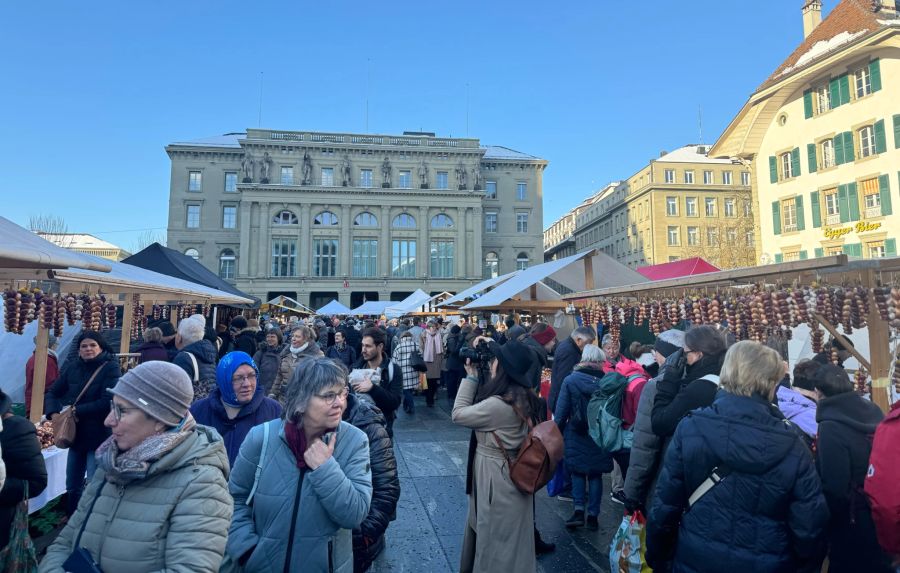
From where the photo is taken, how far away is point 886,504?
2125mm

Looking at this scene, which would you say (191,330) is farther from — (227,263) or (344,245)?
(227,263)

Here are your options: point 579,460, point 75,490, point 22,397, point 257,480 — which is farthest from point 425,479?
point 22,397

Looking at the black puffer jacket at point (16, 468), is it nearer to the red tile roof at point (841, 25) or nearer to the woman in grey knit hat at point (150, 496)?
the woman in grey knit hat at point (150, 496)

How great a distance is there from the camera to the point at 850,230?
20562mm

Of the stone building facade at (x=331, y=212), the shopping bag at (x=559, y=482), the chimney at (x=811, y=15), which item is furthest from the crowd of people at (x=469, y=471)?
the stone building facade at (x=331, y=212)

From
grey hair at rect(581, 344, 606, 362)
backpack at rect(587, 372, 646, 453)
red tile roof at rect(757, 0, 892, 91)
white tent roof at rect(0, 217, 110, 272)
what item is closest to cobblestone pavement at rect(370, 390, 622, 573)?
backpack at rect(587, 372, 646, 453)

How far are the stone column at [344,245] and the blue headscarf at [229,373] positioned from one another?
43.4 metres

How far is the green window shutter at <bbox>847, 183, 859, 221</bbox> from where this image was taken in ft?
66.6

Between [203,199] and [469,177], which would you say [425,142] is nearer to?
[469,177]

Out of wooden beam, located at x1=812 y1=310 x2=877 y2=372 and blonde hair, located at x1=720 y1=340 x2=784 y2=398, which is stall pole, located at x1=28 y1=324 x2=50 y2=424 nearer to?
blonde hair, located at x1=720 y1=340 x2=784 y2=398

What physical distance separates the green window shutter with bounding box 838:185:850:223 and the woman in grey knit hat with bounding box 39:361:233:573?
26816 millimetres

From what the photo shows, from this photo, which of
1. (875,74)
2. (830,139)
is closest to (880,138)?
(830,139)

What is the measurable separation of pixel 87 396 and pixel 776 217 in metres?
29.1

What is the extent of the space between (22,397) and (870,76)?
29167mm
